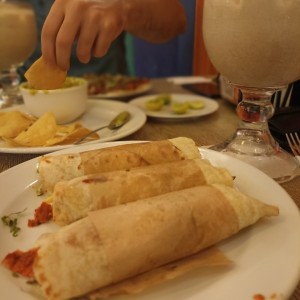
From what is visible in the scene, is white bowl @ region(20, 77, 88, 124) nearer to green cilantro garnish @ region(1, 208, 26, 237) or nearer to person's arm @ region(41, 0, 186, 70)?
person's arm @ region(41, 0, 186, 70)

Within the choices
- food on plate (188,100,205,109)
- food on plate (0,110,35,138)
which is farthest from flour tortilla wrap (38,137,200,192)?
food on plate (188,100,205,109)

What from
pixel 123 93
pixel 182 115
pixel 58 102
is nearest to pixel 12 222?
pixel 58 102

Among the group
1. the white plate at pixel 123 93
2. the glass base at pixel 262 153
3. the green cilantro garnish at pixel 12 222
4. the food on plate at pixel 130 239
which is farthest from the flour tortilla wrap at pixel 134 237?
the white plate at pixel 123 93

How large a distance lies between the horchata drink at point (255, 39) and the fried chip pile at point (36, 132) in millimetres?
420

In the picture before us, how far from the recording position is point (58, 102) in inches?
45.3

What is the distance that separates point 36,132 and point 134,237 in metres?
0.61

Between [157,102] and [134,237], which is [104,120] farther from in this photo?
[134,237]

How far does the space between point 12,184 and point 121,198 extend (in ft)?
0.78

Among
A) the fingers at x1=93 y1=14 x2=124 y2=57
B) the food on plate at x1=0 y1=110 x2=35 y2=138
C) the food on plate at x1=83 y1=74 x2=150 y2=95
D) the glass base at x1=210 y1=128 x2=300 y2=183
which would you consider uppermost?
the fingers at x1=93 y1=14 x2=124 y2=57

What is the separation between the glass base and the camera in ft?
2.57

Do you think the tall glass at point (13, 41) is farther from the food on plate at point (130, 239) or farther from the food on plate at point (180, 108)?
the food on plate at point (130, 239)

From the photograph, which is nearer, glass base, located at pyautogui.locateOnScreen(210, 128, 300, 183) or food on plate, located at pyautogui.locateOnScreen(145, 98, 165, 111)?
glass base, located at pyautogui.locateOnScreen(210, 128, 300, 183)

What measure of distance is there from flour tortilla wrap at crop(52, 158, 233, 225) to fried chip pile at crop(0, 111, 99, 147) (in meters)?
0.38

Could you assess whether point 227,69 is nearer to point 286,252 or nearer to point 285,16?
point 285,16
